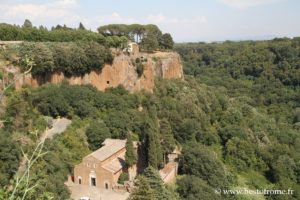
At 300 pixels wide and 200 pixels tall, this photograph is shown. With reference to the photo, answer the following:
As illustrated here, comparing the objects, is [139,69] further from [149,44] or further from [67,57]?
[149,44]

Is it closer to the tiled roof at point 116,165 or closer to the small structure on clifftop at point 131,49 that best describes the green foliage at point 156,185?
the tiled roof at point 116,165

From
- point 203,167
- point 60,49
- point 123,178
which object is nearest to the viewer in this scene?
point 123,178

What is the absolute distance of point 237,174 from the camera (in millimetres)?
38500

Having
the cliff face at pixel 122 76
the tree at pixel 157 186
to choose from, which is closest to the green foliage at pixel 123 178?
the tree at pixel 157 186

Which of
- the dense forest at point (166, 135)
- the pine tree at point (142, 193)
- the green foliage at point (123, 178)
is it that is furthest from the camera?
the green foliage at point (123, 178)

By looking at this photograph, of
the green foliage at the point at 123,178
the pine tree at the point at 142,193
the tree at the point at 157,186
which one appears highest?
the pine tree at the point at 142,193

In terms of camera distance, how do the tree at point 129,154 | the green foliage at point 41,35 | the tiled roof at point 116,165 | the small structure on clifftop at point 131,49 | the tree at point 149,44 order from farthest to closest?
the tree at point 149,44
the small structure on clifftop at point 131,49
the green foliage at point 41,35
the tree at point 129,154
the tiled roof at point 116,165

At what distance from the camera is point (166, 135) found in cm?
3378

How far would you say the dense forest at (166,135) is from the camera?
87.1 feet

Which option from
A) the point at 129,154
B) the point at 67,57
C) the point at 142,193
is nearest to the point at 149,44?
the point at 67,57

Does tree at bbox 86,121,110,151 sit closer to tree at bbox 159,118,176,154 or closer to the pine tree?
tree at bbox 159,118,176,154

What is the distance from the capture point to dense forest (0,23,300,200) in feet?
87.1

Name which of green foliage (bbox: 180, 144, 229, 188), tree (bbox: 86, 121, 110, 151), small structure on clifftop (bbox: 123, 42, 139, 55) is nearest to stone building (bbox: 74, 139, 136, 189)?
tree (bbox: 86, 121, 110, 151)

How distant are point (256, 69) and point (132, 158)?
57.6 meters
